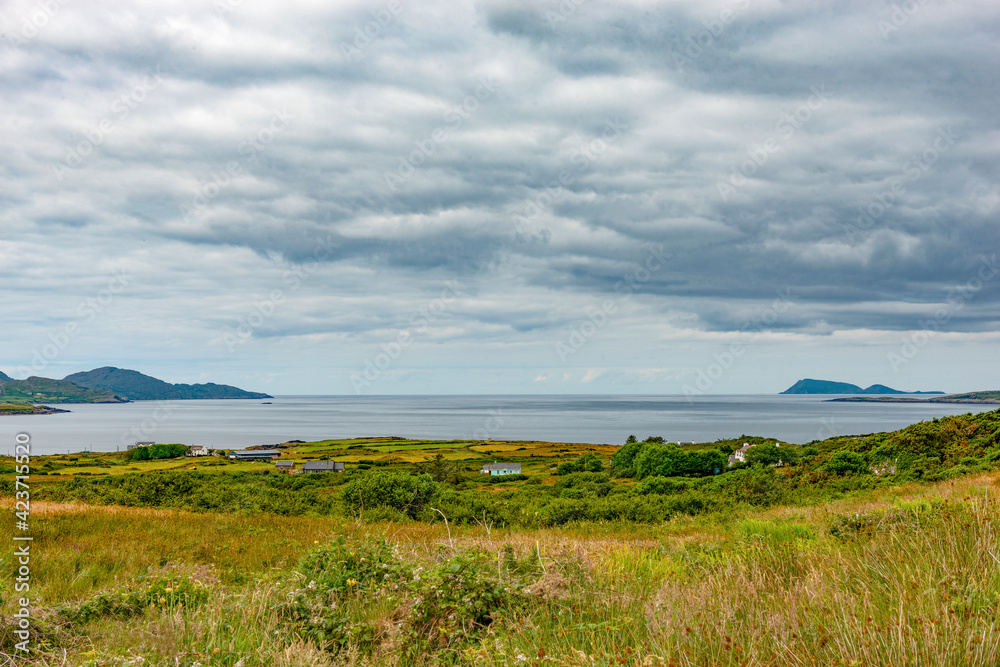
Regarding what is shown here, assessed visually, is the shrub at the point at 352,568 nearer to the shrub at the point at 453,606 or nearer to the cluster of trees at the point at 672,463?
the shrub at the point at 453,606

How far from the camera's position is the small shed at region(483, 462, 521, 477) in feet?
241

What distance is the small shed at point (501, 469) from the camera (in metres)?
73.6

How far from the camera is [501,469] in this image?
78.8m

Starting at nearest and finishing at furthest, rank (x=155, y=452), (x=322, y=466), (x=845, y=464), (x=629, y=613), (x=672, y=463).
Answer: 1. (x=629, y=613)
2. (x=845, y=464)
3. (x=672, y=463)
4. (x=322, y=466)
5. (x=155, y=452)

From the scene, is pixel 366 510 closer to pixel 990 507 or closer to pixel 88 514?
pixel 88 514

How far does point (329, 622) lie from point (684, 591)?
→ 3.64 metres

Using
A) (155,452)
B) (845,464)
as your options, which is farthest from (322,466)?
(845,464)

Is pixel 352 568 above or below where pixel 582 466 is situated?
above

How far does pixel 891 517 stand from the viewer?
8.23 metres

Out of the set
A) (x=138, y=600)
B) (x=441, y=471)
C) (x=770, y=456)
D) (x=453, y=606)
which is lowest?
(x=441, y=471)

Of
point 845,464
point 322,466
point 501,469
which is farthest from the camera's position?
point 322,466

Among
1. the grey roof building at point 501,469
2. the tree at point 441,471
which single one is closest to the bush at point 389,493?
the tree at point 441,471

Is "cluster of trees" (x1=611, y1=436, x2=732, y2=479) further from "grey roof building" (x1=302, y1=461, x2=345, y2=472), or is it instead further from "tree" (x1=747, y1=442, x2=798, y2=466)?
"grey roof building" (x1=302, y1=461, x2=345, y2=472)

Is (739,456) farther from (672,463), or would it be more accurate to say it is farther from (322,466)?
(322,466)
